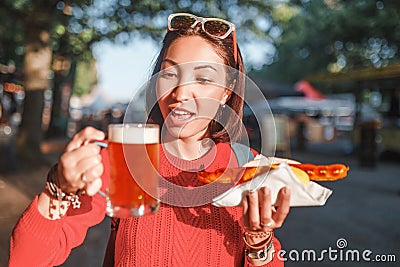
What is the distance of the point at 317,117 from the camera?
27.9 meters

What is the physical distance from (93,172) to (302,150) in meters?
18.6

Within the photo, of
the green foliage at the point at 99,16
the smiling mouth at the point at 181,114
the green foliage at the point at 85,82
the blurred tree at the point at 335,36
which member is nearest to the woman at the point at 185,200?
the smiling mouth at the point at 181,114

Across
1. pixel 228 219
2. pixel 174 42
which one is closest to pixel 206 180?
pixel 228 219

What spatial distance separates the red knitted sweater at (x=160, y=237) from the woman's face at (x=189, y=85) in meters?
0.20

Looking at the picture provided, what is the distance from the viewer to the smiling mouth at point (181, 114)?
1.45 m

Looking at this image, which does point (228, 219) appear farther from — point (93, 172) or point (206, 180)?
point (93, 172)

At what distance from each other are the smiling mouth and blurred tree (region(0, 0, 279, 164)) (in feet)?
28.4

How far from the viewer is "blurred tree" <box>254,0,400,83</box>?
1695 cm

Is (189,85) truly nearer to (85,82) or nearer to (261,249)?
(261,249)

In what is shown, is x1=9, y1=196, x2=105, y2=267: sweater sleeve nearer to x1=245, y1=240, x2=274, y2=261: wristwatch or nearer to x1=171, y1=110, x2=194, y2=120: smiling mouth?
x1=171, y1=110, x2=194, y2=120: smiling mouth

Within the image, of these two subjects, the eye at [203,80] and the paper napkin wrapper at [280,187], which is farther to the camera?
the eye at [203,80]

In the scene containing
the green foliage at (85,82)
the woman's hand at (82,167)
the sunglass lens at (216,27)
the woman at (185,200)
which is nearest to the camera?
the woman's hand at (82,167)

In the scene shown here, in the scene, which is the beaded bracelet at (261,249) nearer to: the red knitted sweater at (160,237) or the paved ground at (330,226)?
the red knitted sweater at (160,237)

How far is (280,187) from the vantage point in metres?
1.19
